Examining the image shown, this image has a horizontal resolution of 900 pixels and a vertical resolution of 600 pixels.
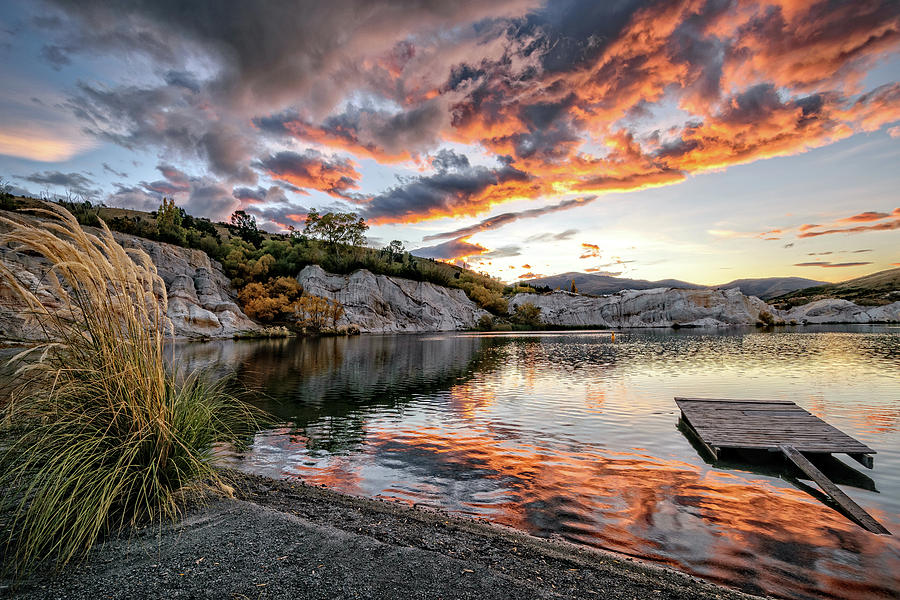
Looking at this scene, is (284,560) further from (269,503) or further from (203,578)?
(269,503)

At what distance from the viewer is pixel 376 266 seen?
279 feet

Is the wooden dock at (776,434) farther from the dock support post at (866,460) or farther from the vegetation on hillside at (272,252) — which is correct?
the vegetation on hillside at (272,252)

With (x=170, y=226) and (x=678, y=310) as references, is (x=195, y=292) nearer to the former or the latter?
(x=170, y=226)

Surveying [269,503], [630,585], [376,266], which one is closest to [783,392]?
[630,585]

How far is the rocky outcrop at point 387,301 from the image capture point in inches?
2876

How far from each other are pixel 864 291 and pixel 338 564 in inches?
8214

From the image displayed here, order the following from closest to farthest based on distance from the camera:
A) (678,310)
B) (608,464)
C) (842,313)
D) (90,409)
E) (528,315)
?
1. (90,409)
2. (608,464)
3. (678,310)
4. (528,315)
5. (842,313)

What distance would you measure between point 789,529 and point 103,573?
891cm

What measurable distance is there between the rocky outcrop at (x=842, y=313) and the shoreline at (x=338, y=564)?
137682 millimetres

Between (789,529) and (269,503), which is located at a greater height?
(269,503)

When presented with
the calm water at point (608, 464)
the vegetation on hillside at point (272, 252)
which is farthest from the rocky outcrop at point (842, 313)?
the calm water at point (608, 464)

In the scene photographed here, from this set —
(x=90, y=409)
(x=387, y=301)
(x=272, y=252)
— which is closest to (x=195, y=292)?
(x=272, y=252)

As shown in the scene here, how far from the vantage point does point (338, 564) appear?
420 cm

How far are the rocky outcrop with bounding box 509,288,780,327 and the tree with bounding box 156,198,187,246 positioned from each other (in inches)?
3130
